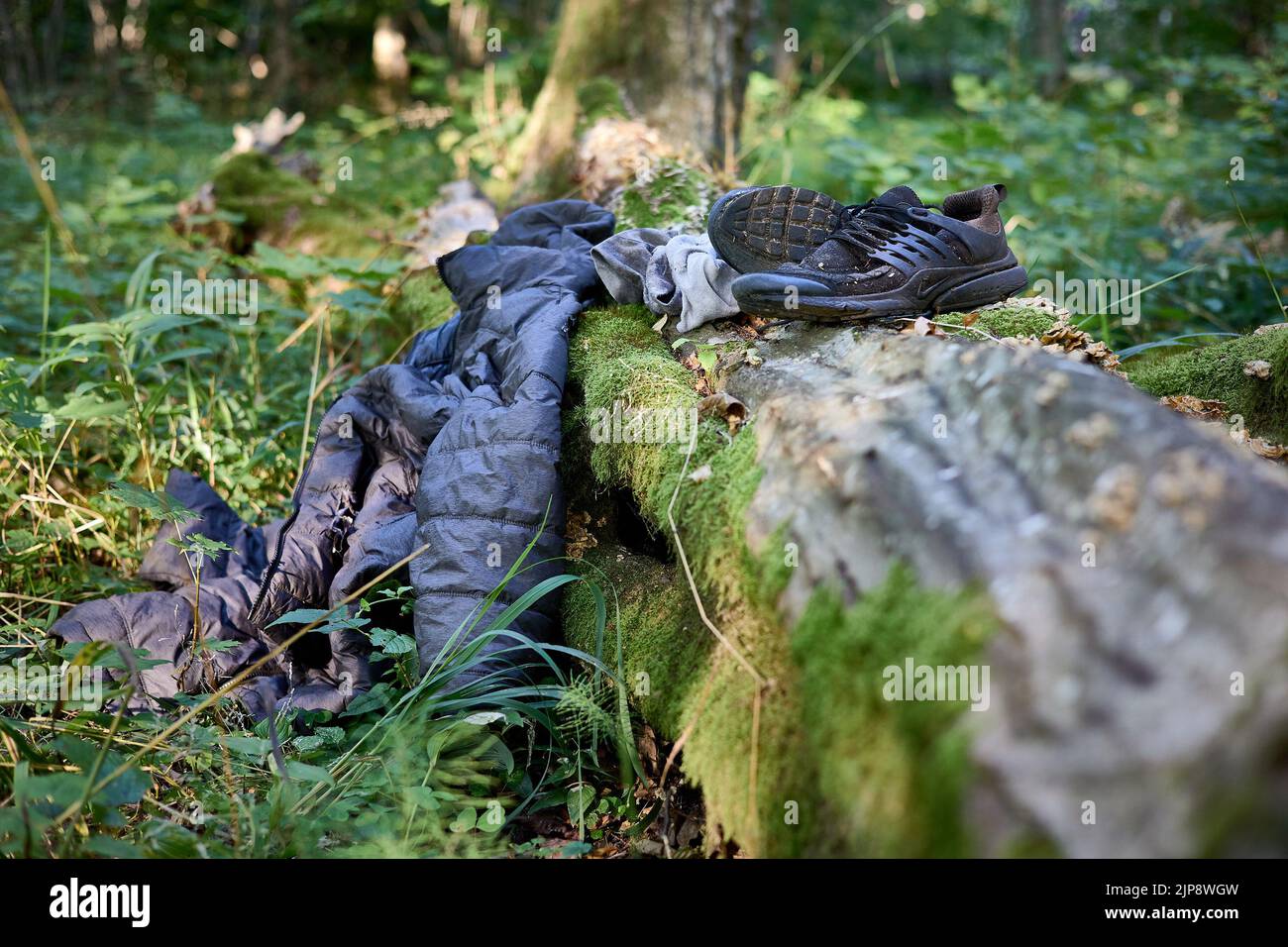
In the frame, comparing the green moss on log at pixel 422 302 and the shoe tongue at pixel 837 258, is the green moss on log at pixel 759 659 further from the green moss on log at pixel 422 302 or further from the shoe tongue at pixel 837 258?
the green moss on log at pixel 422 302

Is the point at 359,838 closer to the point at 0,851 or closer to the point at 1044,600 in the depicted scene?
the point at 0,851

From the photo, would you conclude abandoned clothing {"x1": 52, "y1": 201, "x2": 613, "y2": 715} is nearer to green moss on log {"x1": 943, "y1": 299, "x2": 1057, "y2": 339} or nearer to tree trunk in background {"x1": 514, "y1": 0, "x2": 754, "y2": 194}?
green moss on log {"x1": 943, "y1": 299, "x2": 1057, "y2": 339}

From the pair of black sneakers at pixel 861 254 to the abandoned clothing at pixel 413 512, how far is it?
0.68 meters

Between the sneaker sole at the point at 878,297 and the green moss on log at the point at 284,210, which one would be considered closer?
the sneaker sole at the point at 878,297

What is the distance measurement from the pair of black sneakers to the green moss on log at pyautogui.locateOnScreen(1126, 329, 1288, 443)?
567 mm

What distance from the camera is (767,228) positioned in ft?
8.19

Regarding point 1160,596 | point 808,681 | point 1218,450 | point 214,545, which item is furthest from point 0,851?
point 1218,450

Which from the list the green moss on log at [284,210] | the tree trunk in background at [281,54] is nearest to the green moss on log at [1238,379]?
the green moss on log at [284,210]

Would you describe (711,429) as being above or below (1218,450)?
below

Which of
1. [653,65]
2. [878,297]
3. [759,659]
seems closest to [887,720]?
[759,659]

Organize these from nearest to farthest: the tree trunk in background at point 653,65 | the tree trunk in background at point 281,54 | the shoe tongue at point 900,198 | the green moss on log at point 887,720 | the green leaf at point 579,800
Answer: the green moss on log at point 887,720 → the green leaf at point 579,800 → the shoe tongue at point 900,198 → the tree trunk in background at point 653,65 → the tree trunk in background at point 281,54

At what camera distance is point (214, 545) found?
8.26ft

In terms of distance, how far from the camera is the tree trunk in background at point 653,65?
17.1ft
